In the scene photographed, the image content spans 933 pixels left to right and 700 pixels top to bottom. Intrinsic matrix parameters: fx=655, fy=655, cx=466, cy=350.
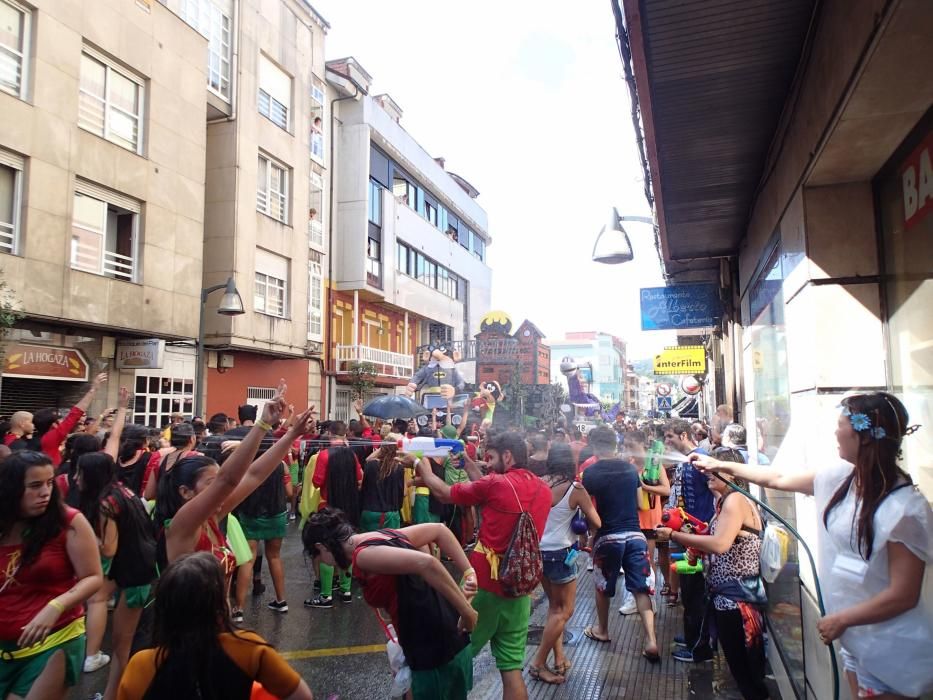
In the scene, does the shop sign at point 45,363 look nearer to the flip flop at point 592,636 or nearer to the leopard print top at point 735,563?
the flip flop at point 592,636

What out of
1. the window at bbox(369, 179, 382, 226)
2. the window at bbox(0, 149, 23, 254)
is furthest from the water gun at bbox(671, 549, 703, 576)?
the window at bbox(369, 179, 382, 226)

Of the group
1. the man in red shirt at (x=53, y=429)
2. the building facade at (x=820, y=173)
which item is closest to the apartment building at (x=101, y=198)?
the man in red shirt at (x=53, y=429)

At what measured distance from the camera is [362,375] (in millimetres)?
25094

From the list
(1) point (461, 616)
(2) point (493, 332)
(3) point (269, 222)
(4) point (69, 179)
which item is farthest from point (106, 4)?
(2) point (493, 332)

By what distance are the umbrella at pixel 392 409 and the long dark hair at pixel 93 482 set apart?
620cm

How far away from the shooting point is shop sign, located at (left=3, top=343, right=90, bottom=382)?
13.3 m

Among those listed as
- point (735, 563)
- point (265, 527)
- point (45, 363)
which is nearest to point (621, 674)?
point (735, 563)

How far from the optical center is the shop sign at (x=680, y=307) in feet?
31.4

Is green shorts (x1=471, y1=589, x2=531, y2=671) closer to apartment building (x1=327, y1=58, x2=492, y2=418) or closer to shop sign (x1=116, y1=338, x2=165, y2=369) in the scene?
shop sign (x1=116, y1=338, x2=165, y2=369)

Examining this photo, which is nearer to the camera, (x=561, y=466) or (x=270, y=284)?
(x=561, y=466)

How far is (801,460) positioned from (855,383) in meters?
0.71

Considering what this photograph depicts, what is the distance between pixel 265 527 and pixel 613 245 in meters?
5.08

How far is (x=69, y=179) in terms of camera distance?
14117mm

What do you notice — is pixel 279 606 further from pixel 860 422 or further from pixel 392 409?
pixel 860 422
